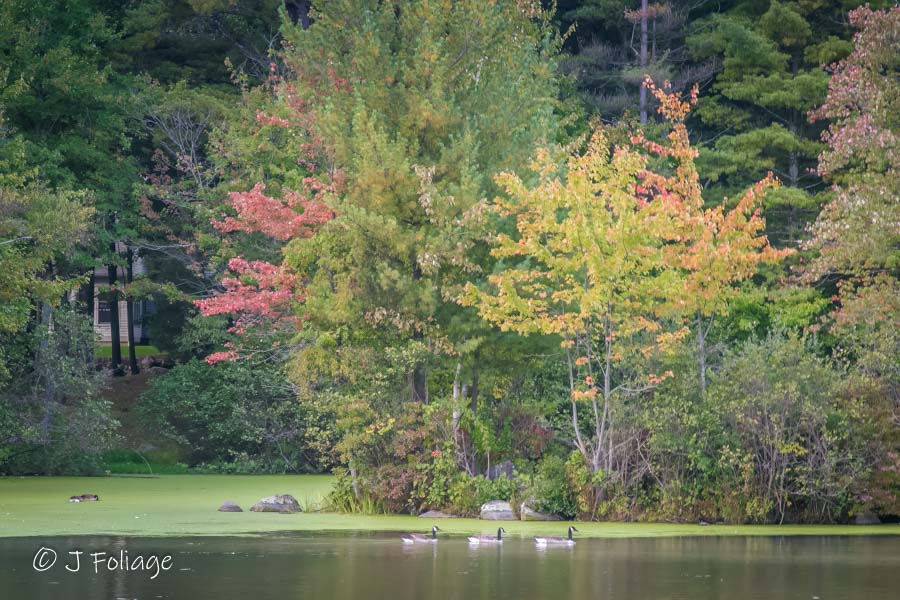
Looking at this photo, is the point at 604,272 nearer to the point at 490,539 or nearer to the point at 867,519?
the point at 867,519

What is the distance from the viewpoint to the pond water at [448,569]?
1527 cm

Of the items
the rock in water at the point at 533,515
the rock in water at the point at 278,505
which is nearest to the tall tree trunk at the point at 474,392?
the rock in water at the point at 533,515

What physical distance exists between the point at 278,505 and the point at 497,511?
4.55 meters

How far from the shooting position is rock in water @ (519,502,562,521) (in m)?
25.5

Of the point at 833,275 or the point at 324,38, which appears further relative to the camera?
the point at 833,275

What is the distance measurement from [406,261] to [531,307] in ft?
9.17

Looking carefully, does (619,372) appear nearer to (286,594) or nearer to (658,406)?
(658,406)

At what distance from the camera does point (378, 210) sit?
2719 centimetres

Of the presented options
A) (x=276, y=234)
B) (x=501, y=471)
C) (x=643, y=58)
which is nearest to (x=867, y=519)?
(x=501, y=471)

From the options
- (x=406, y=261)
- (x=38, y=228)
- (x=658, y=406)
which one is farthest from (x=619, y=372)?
(x=38, y=228)

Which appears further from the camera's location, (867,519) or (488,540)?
(867,519)

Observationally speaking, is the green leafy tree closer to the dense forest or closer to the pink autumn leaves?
the dense forest

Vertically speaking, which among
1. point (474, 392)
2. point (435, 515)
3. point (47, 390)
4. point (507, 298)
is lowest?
point (435, 515)

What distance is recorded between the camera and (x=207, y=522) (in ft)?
81.4
